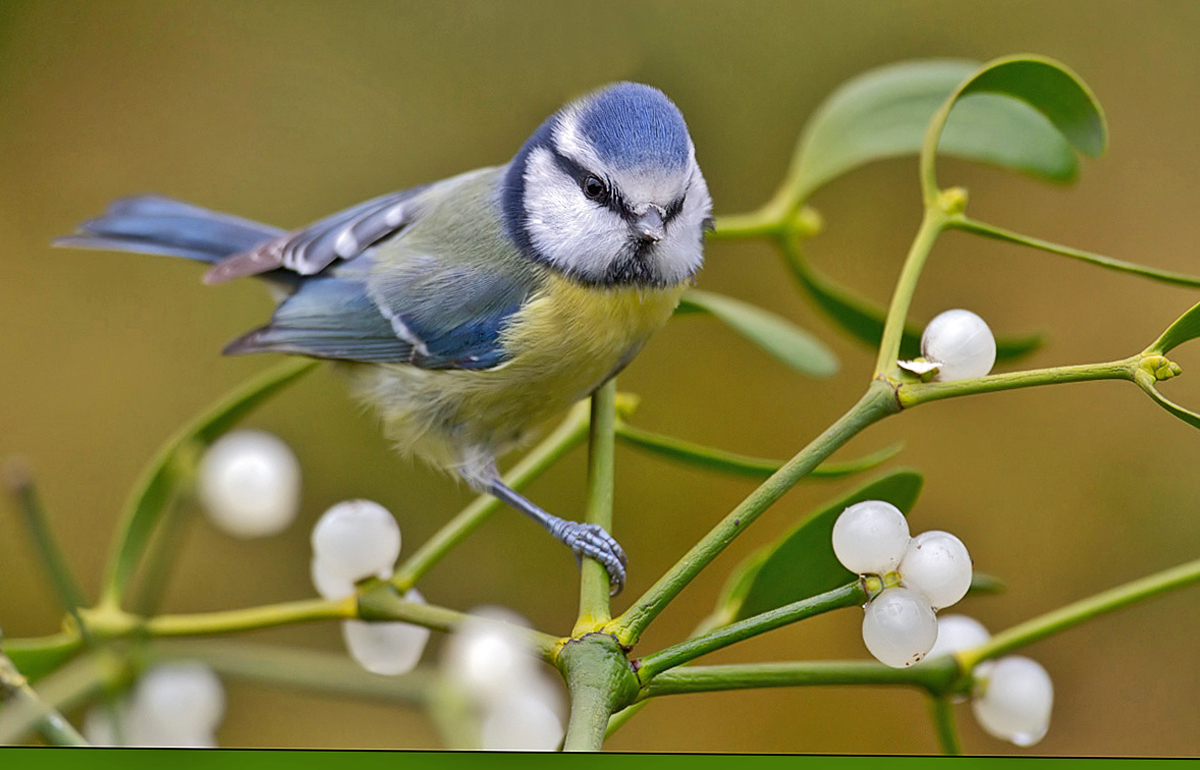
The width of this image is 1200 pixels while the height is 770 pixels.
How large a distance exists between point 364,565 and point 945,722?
14.3 inches

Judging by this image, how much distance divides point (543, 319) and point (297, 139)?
21.8 inches

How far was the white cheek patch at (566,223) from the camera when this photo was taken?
0.82m

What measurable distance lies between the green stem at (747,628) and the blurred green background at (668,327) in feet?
1.58

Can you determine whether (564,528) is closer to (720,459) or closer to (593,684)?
(720,459)

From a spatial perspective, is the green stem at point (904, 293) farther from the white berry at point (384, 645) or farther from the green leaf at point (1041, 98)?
the white berry at point (384, 645)

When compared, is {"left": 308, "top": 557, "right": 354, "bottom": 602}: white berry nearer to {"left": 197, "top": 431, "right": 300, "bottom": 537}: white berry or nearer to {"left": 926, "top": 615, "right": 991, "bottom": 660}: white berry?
{"left": 197, "top": 431, "right": 300, "bottom": 537}: white berry

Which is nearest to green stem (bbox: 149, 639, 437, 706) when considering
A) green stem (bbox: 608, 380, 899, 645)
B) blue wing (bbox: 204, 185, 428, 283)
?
green stem (bbox: 608, 380, 899, 645)

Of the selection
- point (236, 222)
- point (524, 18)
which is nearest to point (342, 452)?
point (236, 222)

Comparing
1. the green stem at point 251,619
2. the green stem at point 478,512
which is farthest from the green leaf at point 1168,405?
the green stem at point 251,619

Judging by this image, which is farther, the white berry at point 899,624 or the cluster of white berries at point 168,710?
the cluster of white berries at point 168,710

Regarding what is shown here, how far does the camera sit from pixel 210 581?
1231 mm

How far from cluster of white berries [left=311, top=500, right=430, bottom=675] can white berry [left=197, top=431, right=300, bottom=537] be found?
0.34 ft

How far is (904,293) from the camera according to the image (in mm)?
605

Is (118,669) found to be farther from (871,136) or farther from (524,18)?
(524,18)
